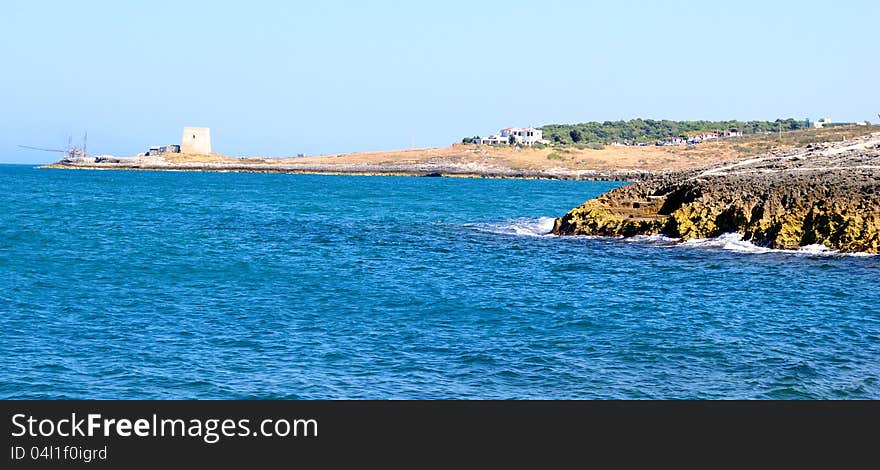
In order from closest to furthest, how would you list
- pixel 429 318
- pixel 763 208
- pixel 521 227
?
1. pixel 429 318
2. pixel 763 208
3. pixel 521 227

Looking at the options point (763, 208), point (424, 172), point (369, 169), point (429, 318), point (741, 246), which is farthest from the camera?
point (369, 169)

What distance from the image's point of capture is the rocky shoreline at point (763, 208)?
35.1 metres

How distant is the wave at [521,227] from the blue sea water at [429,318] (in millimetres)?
3511

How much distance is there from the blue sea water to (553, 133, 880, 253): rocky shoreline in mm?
1978

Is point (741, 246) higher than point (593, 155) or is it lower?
lower

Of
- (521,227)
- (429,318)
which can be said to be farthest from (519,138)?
(429,318)

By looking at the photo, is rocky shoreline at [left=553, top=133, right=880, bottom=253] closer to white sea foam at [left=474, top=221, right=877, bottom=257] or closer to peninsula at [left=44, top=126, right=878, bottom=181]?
white sea foam at [left=474, top=221, right=877, bottom=257]

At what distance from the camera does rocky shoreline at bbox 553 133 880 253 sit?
3512 cm

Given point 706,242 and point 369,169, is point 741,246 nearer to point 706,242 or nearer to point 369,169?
point 706,242

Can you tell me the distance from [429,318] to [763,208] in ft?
69.6

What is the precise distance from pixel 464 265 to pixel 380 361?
1505 cm

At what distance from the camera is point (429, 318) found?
21719mm

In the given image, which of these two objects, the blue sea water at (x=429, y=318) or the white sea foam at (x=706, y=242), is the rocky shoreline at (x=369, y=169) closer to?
the white sea foam at (x=706, y=242)
